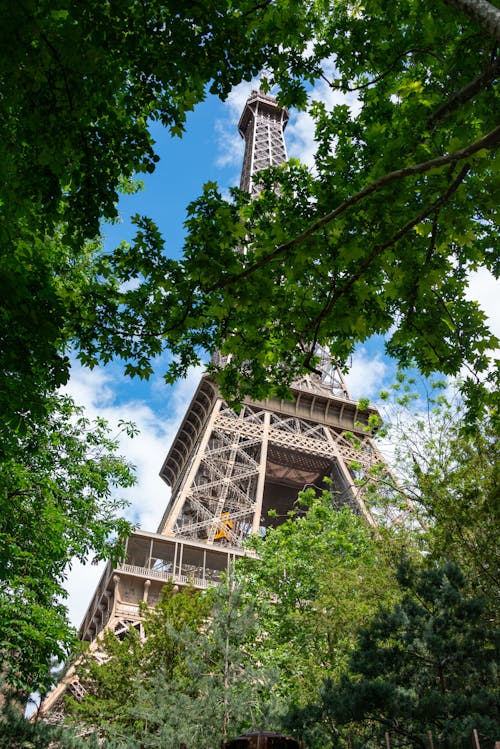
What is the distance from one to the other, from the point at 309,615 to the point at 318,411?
79.1 feet

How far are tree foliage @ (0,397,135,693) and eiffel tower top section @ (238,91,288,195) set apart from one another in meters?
46.1

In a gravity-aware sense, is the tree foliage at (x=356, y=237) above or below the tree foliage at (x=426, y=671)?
above

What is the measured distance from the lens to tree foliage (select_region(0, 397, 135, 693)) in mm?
10797

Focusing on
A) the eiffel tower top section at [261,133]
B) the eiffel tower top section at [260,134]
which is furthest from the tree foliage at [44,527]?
the eiffel tower top section at [261,133]

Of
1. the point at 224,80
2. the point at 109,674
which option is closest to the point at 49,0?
the point at 224,80

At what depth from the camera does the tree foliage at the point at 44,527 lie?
10797 millimetres

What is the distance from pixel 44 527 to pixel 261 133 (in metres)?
58.7

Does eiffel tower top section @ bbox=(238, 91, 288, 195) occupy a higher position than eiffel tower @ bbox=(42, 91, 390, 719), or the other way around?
eiffel tower top section @ bbox=(238, 91, 288, 195)

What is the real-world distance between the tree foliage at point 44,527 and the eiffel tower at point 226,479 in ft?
33.6

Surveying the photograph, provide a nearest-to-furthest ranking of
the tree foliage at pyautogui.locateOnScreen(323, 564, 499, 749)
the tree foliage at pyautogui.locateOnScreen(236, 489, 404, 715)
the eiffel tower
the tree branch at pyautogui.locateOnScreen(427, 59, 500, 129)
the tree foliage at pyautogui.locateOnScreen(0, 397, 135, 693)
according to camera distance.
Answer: the tree branch at pyautogui.locateOnScreen(427, 59, 500, 129) → the tree foliage at pyautogui.locateOnScreen(323, 564, 499, 749) → the tree foliage at pyautogui.locateOnScreen(0, 397, 135, 693) → the tree foliage at pyautogui.locateOnScreen(236, 489, 404, 715) → the eiffel tower

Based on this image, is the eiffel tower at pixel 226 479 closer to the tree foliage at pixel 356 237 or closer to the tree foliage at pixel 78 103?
the tree foliage at pixel 356 237

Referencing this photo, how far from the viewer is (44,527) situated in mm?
11508

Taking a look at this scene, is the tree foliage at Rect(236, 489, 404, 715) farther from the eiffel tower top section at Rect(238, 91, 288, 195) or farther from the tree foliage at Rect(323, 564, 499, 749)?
the eiffel tower top section at Rect(238, 91, 288, 195)

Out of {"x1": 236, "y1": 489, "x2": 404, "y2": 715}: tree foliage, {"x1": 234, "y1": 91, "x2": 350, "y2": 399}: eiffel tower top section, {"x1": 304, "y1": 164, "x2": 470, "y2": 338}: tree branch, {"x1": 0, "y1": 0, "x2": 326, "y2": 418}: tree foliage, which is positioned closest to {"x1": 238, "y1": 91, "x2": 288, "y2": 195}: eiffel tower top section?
{"x1": 234, "y1": 91, "x2": 350, "y2": 399}: eiffel tower top section
